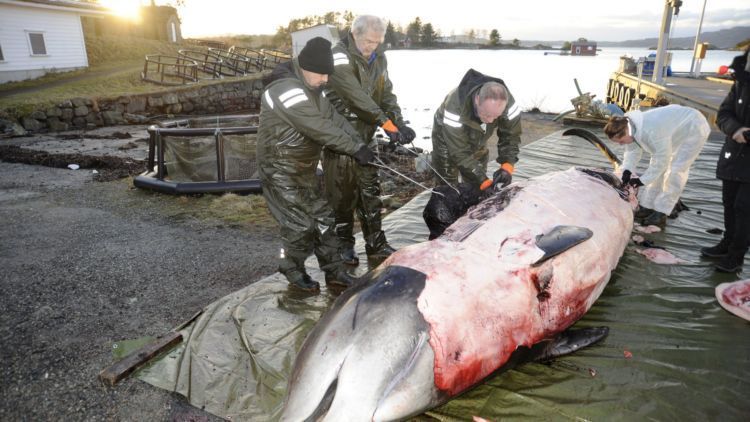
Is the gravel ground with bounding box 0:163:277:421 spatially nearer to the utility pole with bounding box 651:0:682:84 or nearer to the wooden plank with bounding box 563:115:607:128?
the wooden plank with bounding box 563:115:607:128

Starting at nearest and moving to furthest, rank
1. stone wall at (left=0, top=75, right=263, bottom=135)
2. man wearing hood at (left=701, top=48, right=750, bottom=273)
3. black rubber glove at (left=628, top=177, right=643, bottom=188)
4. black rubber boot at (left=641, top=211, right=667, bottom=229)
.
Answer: man wearing hood at (left=701, top=48, right=750, bottom=273)
black rubber glove at (left=628, top=177, right=643, bottom=188)
black rubber boot at (left=641, top=211, right=667, bottom=229)
stone wall at (left=0, top=75, right=263, bottom=135)

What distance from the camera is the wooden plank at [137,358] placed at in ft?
9.40

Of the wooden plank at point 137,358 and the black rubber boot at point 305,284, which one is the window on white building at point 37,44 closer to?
the black rubber boot at point 305,284

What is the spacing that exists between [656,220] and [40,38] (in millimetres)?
25482

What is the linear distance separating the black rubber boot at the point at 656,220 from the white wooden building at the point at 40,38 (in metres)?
23.3

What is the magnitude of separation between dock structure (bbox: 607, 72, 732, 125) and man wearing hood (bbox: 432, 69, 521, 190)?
694 centimetres

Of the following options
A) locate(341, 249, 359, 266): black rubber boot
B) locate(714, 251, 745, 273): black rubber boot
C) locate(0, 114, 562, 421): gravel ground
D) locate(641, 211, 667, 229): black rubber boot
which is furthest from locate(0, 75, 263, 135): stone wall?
locate(714, 251, 745, 273): black rubber boot

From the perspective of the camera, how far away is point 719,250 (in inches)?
173

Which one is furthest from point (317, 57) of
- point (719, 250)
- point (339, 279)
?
point (719, 250)

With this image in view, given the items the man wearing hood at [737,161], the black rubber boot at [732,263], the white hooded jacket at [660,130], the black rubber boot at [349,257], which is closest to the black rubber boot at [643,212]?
the white hooded jacket at [660,130]

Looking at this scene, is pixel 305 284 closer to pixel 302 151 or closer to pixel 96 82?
pixel 302 151

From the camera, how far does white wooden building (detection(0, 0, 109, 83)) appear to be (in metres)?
18.6

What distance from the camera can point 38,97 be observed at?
15.6m

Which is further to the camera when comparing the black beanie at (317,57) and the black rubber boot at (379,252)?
the black rubber boot at (379,252)
